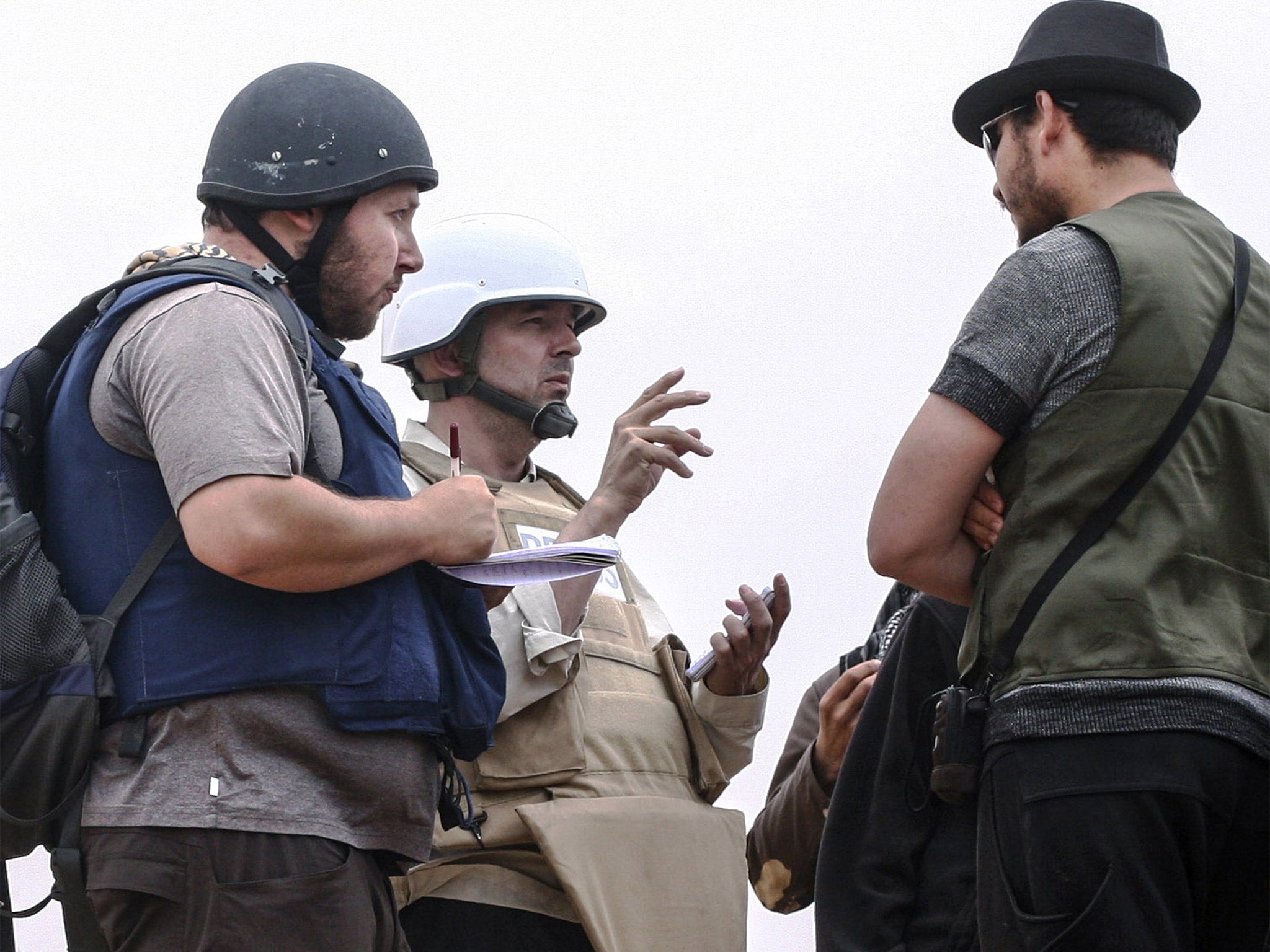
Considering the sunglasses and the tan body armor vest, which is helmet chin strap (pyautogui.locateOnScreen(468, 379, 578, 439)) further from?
the sunglasses

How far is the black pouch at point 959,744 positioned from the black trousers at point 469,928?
1090 mm

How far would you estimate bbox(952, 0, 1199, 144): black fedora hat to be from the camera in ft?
9.70

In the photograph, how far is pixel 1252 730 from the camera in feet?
8.28

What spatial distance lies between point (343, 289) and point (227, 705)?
0.83 meters

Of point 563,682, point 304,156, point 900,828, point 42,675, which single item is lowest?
point 900,828

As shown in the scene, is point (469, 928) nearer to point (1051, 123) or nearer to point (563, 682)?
point (563, 682)

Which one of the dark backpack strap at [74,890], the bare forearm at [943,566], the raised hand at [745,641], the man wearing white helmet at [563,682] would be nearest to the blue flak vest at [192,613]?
the dark backpack strap at [74,890]

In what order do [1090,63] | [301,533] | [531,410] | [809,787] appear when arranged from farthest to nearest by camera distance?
[531,410], [809,787], [1090,63], [301,533]

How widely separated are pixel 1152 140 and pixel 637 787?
5.67 feet

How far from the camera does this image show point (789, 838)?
3.86 meters

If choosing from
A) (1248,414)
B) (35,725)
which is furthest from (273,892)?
(1248,414)

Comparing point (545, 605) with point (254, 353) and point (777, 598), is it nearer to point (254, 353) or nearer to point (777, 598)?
point (777, 598)

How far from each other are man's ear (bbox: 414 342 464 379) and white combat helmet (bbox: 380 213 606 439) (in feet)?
0.05

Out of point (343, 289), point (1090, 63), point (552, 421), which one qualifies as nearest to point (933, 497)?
point (1090, 63)
